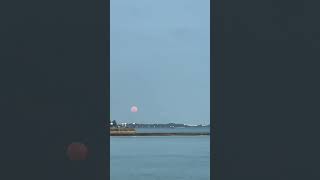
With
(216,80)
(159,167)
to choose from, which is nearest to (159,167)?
(159,167)

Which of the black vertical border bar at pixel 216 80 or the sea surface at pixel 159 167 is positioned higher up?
the black vertical border bar at pixel 216 80

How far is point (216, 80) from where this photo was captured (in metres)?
5.25

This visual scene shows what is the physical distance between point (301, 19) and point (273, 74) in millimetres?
582

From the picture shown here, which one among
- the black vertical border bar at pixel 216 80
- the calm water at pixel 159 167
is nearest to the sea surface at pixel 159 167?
Result: the calm water at pixel 159 167
